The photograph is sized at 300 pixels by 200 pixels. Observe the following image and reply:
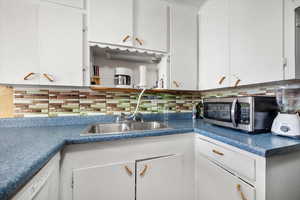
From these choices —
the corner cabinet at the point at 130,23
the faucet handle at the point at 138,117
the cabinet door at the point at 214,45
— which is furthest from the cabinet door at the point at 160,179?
the corner cabinet at the point at 130,23

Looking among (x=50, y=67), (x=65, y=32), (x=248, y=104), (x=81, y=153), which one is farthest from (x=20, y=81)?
(x=248, y=104)

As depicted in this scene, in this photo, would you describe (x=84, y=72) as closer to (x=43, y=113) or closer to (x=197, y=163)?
(x=43, y=113)

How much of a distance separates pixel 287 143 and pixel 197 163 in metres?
0.62

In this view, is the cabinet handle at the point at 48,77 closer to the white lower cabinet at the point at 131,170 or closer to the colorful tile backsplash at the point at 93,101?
the colorful tile backsplash at the point at 93,101

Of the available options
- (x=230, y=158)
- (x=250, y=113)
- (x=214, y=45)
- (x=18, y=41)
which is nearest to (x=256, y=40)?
(x=214, y=45)

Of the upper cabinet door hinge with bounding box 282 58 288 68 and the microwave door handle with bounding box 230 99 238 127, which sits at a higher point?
the upper cabinet door hinge with bounding box 282 58 288 68

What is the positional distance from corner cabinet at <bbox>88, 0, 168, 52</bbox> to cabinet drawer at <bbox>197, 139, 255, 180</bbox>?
105 cm

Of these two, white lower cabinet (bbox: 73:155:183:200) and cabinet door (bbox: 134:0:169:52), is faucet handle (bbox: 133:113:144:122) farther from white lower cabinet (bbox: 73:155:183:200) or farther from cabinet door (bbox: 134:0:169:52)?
cabinet door (bbox: 134:0:169:52)

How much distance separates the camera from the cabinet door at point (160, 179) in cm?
102

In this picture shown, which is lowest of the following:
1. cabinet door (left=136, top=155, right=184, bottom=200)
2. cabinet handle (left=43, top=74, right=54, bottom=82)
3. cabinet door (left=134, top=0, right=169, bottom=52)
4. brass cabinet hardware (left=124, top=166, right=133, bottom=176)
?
cabinet door (left=136, top=155, right=184, bottom=200)

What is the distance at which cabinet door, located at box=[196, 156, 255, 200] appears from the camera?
77cm

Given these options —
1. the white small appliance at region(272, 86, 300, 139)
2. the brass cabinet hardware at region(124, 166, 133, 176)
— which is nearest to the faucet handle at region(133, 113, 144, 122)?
the brass cabinet hardware at region(124, 166, 133, 176)

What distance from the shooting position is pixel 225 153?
893 mm

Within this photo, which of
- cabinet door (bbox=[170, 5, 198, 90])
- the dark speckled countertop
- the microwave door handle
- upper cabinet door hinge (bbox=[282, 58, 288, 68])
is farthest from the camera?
cabinet door (bbox=[170, 5, 198, 90])
